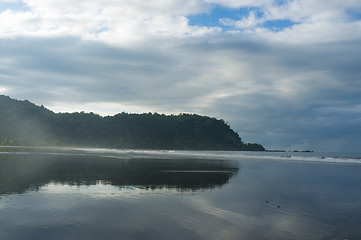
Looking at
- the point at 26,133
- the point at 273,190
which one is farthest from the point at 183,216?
the point at 26,133

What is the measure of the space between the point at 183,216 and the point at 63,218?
5.30 metres

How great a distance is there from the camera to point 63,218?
498 inches

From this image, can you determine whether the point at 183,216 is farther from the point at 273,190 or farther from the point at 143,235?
the point at 273,190

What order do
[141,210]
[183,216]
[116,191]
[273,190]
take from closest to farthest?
[183,216] < [141,210] < [116,191] < [273,190]

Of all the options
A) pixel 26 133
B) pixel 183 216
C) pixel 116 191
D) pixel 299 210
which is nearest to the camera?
pixel 183 216

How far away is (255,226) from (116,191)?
10.7 metres

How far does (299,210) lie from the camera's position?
16094 mm

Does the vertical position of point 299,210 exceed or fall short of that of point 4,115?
it falls short

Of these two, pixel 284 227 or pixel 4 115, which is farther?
pixel 4 115

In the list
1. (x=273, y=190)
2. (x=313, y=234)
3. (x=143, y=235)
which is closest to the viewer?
(x=143, y=235)

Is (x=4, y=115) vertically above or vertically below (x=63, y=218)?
above

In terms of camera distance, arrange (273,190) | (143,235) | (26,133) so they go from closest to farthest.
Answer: (143,235), (273,190), (26,133)

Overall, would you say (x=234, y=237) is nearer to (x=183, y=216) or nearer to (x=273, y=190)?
(x=183, y=216)

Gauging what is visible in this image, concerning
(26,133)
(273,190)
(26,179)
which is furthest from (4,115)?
(273,190)
